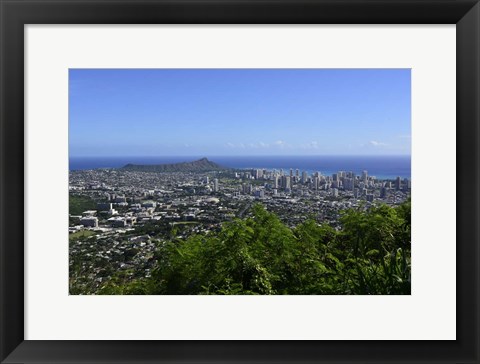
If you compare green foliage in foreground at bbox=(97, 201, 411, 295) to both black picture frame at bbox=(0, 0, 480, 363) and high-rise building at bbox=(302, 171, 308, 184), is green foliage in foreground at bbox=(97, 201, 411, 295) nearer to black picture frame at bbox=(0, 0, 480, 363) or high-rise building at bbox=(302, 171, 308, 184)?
high-rise building at bbox=(302, 171, 308, 184)

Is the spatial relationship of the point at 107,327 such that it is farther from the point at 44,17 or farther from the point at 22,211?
the point at 44,17

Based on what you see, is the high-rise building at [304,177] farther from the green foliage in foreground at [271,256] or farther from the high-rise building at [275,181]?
the green foliage in foreground at [271,256]

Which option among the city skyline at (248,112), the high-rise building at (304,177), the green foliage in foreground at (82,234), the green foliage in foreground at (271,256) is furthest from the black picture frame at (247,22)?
the high-rise building at (304,177)

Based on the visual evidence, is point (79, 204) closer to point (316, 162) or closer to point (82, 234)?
point (82, 234)

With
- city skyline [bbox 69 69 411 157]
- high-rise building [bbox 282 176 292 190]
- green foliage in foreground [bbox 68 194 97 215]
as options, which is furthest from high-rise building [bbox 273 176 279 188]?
green foliage in foreground [bbox 68 194 97 215]

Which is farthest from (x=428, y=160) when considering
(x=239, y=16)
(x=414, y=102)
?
(x=239, y=16)

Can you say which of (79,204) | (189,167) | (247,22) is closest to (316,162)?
(189,167)
